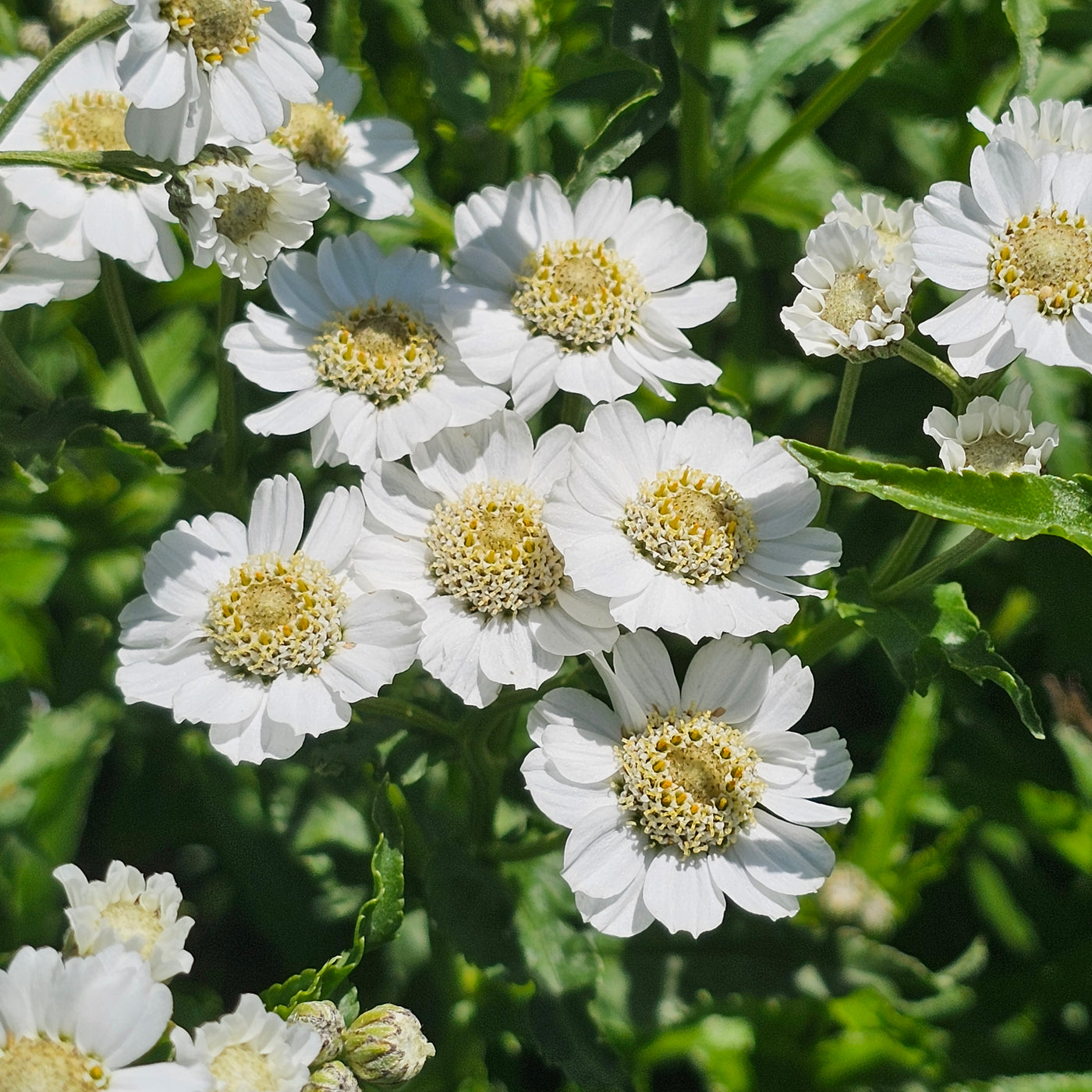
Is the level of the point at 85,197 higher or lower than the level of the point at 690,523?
higher

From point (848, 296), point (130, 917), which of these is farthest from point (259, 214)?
point (130, 917)

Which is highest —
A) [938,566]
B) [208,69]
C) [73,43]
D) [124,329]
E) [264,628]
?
[73,43]

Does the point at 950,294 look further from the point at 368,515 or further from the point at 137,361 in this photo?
the point at 137,361

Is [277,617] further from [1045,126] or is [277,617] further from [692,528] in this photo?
[1045,126]

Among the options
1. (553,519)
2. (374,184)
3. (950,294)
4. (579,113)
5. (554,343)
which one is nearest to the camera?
(553,519)

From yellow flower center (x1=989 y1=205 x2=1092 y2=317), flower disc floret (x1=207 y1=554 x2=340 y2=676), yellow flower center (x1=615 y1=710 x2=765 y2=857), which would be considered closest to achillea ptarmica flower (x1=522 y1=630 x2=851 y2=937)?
yellow flower center (x1=615 y1=710 x2=765 y2=857)

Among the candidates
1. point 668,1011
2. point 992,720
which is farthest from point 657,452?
point 992,720
